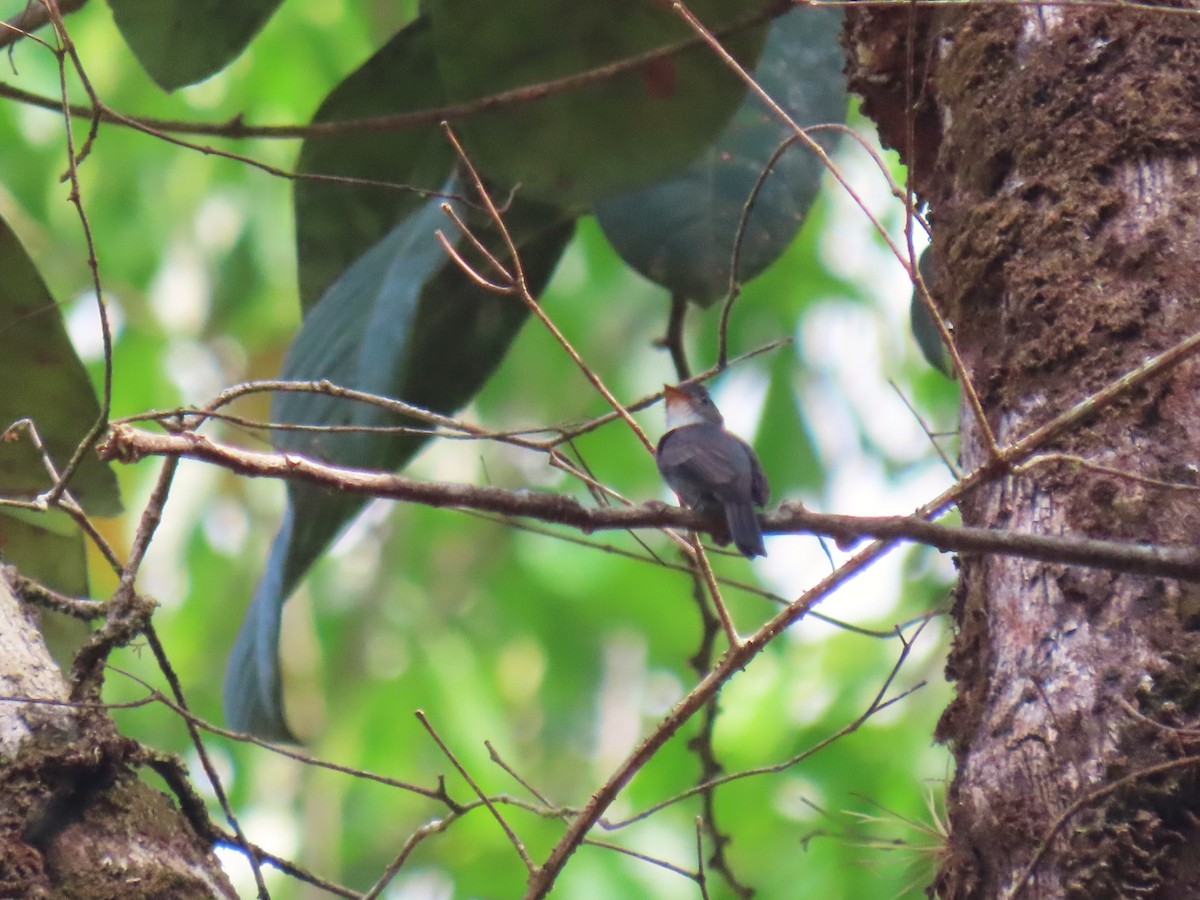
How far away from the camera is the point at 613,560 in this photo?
9273mm

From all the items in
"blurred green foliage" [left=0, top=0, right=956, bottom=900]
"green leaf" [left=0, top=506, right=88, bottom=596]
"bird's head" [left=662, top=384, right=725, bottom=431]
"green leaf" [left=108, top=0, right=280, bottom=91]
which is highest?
"blurred green foliage" [left=0, top=0, right=956, bottom=900]

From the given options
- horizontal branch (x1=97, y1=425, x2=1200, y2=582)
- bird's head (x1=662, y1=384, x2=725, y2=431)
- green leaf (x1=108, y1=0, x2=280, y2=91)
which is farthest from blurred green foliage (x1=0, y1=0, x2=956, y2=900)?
horizontal branch (x1=97, y1=425, x2=1200, y2=582)

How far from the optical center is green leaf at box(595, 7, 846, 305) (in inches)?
136

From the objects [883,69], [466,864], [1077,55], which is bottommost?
[466,864]

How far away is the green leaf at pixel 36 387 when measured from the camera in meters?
3.09

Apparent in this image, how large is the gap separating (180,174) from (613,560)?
4.14m

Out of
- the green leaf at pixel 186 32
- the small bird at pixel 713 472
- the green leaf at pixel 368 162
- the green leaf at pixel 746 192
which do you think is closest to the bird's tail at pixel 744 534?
the small bird at pixel 713 472

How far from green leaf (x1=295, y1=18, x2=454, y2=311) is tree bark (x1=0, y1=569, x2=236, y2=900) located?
7.45 ft

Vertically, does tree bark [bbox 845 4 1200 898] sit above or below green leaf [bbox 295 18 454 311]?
below

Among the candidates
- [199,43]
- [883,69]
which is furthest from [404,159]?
[883,69]

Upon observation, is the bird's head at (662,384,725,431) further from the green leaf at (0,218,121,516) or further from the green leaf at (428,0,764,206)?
the green leaf at (0,218,121,516)

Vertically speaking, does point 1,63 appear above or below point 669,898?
above

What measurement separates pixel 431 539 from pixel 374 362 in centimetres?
706

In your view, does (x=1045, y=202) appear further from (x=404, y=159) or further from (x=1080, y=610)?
(x=404, y=159)
